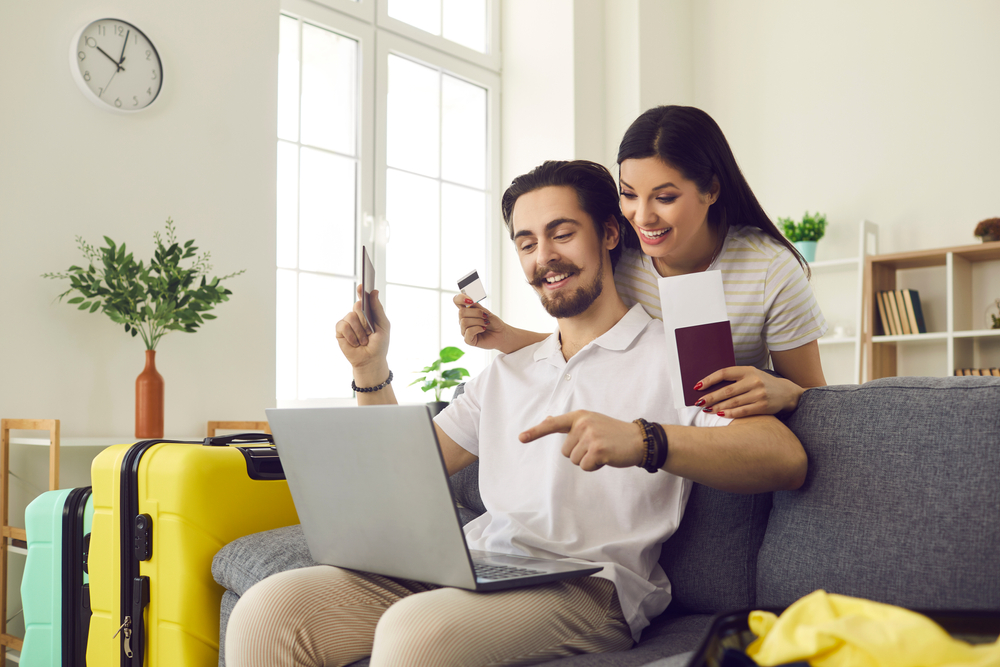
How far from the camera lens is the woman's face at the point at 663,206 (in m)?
1.36

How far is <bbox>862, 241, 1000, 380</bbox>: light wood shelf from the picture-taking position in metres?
3.46

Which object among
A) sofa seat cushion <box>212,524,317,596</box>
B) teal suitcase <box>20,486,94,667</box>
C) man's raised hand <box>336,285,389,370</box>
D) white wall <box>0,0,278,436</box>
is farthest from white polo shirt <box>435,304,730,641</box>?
white wall <box>0,0,278,436</box>

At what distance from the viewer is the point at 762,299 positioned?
136 cm

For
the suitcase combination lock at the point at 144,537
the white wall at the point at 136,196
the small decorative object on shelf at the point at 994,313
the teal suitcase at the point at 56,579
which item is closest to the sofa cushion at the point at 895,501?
the suitcase combination lock at the point at 144,537

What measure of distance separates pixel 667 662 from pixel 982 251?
130 inches

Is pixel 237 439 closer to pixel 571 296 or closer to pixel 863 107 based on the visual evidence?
pixel 571 296

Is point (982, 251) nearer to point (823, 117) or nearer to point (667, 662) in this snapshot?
point (823, 117)

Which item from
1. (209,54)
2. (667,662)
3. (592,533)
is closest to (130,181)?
(209,54)

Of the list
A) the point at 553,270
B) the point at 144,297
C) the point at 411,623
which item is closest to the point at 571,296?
the point at 553,270

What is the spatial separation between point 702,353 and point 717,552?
334mm

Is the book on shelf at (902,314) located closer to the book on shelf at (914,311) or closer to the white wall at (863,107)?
the book on shelf at (914,311)

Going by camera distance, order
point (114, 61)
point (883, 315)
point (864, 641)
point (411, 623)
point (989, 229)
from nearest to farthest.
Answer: point (864, 641)
point (411, 623)
point (114, 61)
point (989, 229)
point (883, 315)

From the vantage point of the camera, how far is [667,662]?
869 mm

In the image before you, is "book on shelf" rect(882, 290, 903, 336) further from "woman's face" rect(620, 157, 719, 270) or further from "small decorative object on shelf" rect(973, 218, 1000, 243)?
"woman's face" rect(620, 157, 719, 270)
